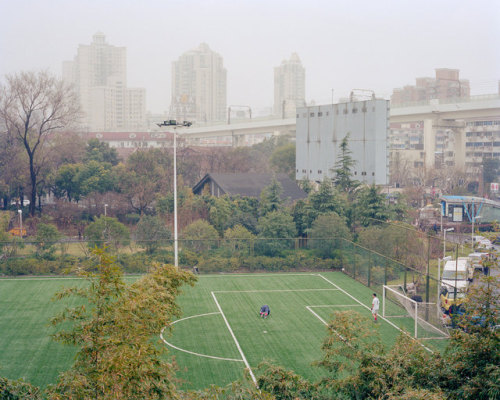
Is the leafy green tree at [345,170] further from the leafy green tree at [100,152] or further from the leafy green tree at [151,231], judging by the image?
the leafy green tree at [100,152]

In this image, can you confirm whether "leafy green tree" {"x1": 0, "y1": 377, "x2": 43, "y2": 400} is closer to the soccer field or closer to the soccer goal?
the soccer field

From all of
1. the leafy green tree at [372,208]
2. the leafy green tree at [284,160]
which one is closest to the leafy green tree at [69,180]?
the leafy green tree at [284,160]

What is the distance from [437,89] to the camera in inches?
3467

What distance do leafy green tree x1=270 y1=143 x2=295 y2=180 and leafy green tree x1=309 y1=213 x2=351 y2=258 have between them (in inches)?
1042

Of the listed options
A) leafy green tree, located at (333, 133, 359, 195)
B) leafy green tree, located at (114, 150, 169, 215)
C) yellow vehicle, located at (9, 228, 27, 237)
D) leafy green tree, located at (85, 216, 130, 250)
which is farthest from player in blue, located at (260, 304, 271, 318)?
leafy green tree, located at (114, 150, 169, 215)

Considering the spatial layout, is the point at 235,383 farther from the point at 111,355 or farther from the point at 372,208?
the point at 372,208

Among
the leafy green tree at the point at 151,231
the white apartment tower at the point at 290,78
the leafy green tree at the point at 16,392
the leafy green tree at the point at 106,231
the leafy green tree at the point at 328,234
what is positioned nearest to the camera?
the leafy green tree at the point at 16,392

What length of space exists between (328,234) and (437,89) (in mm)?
63802

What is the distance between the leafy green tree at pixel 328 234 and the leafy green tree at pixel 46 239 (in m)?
12.4

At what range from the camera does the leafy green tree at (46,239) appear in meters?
28.8

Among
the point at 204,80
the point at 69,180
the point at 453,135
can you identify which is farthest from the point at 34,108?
the point at 204,80

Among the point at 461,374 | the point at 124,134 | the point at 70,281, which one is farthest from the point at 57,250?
the point at 124,134

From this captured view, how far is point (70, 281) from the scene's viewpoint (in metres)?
26.7

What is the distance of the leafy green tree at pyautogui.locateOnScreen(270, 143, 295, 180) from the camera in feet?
193
